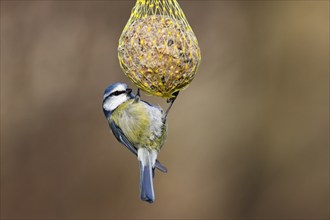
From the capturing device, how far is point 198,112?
5.29m

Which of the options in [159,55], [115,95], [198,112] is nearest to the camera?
[159,55]

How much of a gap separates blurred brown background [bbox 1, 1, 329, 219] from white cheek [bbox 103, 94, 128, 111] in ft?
5.39

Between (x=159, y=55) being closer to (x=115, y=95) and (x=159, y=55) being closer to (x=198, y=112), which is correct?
(x=115, y=95)

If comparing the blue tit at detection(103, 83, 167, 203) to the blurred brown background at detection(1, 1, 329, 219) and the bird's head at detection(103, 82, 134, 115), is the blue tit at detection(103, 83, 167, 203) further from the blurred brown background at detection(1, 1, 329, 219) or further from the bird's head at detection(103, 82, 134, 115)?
the blurred brown background at detection(1, 1, 329, 219)

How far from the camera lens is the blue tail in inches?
128

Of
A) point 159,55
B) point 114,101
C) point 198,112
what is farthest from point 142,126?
point 198,112

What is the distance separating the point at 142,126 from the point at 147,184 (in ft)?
0.80

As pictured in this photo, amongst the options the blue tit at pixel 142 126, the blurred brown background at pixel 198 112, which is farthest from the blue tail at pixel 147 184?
the blurred brown background at pixel 198 112

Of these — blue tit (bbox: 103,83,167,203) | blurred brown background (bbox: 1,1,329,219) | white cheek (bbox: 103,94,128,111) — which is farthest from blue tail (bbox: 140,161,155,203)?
blurred brown background (bbox: 1,1,329,219)

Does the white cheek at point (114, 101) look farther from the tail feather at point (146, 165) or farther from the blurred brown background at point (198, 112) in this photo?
the blurred brown background at point (198, 112)

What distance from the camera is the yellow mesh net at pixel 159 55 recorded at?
307 centimetres

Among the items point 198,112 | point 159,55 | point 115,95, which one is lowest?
point 198,112
